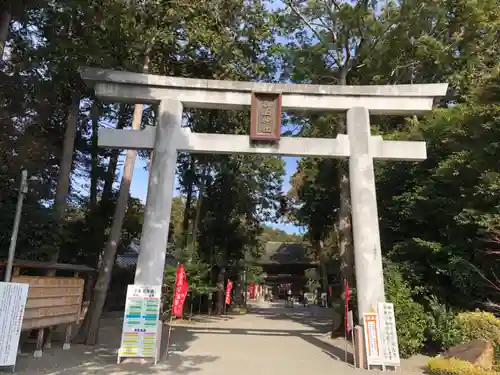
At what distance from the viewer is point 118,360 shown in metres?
7.94

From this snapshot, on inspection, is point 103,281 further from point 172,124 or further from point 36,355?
point 172,124

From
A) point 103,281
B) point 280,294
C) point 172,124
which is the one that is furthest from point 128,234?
point 280,294

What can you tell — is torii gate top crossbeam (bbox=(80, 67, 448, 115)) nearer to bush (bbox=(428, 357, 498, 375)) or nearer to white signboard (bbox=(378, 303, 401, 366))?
white signboard (bbox=(378, 303, 401, 366))

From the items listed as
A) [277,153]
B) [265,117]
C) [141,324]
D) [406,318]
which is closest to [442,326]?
[406,318]

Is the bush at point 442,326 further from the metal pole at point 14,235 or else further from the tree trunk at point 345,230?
the metal pole at point 14,235

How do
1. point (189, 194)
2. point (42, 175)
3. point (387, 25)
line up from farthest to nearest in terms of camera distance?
1. point (189, 194)
2. point (387, 25)
3. point (42, 175)

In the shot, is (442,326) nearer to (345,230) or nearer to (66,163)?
(345,230)

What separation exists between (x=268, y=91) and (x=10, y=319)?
666cm

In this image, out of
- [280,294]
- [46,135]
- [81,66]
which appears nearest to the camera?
[81,66]

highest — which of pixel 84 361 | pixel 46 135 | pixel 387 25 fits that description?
pixel 387 25

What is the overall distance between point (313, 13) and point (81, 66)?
8.78 metres

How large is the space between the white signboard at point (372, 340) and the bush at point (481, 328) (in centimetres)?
170

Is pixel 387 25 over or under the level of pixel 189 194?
over

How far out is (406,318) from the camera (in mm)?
9367
